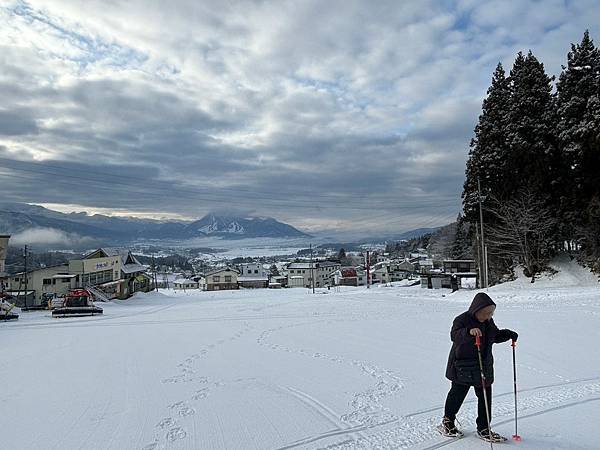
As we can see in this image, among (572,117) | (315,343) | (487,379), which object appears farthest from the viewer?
(572,117)

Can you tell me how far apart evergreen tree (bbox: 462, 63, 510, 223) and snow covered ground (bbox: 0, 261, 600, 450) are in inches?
752

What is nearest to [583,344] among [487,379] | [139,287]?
[487,379]

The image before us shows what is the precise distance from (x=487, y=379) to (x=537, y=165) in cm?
2673

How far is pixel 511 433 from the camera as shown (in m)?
4.52

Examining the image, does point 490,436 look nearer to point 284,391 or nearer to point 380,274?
point 284,391

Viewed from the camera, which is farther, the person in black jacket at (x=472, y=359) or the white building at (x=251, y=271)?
the white building at (x=251, y=271)

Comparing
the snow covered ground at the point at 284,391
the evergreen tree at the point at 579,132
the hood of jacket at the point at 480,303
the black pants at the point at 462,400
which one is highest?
the evergreen tree at the point at 579,132

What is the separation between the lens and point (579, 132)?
947 inches

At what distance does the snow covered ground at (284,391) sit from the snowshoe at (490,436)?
0.13 meters

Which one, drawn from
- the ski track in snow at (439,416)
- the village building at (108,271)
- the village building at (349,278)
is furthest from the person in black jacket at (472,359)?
the village building at (349,278)

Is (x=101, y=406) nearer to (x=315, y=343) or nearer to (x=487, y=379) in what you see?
(x=487, y=379)

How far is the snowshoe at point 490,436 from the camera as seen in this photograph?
4297 millimetres

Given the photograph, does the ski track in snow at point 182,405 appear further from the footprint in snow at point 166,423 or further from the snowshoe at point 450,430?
the snowshoe at point 450,430

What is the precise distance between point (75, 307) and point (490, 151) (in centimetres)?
2843
